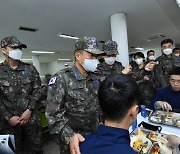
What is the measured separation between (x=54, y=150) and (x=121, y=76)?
2203mm

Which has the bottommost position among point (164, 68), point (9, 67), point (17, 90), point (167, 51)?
point (17, 90)

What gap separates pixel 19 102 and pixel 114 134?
141cm

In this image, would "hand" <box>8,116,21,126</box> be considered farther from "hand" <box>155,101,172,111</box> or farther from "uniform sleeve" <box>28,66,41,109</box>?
"hand" <box>155,101,172,111</box>

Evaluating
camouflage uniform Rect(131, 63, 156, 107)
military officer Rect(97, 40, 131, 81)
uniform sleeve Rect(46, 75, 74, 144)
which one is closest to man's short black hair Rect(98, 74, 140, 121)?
uniform sleeve Rect(46, 75, 74, 144)

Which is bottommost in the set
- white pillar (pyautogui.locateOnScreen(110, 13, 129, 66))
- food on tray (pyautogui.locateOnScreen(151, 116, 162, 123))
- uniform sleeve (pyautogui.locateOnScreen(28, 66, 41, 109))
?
food on tray (pyautogui.locateOnScreen(151, 116, 162, 123))

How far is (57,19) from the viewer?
13.3 ft

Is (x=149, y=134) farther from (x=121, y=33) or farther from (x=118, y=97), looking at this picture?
(x=121, y=33)

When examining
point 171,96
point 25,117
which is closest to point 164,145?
point 171,96

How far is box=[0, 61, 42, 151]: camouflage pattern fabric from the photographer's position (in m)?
1.76

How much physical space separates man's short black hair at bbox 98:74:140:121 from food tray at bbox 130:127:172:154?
16.4 inches

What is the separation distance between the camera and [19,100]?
5.89 ft

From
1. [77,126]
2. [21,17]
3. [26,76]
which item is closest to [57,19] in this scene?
[21,17]

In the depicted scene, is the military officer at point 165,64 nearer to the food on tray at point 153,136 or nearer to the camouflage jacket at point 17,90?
the food on tray at point 153,136

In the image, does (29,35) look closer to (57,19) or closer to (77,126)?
(57,19)
